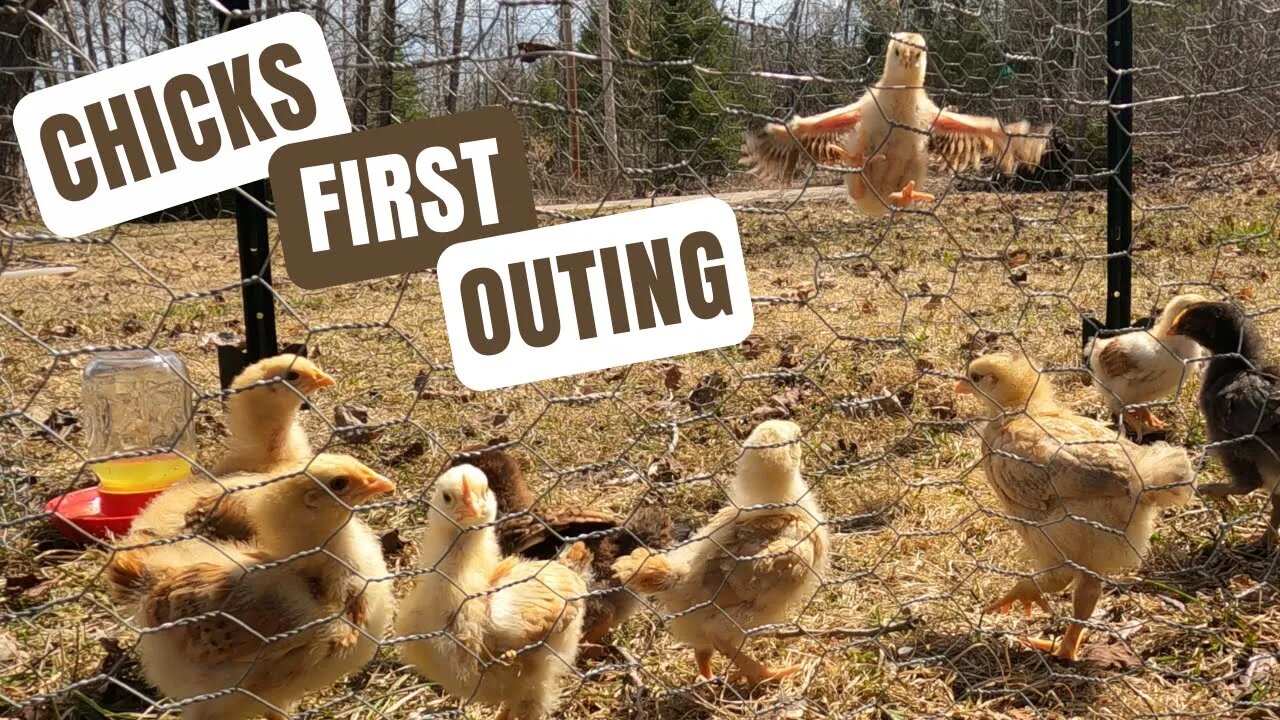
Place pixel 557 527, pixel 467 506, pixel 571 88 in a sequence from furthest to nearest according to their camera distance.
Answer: pixel 571 88 → pixel 557 527 → pixel 467 506

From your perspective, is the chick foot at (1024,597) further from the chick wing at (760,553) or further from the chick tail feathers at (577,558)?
the chick tail feathers at (577,558)

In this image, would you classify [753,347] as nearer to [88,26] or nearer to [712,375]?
[712,375]

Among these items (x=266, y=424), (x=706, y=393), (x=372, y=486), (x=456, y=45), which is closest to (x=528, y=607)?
(x=372, y=486)

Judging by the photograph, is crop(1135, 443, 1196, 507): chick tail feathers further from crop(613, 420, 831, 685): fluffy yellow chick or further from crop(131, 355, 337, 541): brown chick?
crop(131, 355, 337, 541): brown chick

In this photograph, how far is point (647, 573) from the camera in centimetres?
167

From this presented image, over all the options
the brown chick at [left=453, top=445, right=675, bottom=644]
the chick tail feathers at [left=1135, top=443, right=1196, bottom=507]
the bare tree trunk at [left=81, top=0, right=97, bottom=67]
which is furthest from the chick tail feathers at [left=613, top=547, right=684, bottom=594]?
the bare tree trunk at [left=81, top=0, right=97, bottom=67]

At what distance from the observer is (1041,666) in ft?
5.89

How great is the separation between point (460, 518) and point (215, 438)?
62.3 inches

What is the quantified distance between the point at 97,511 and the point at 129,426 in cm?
50

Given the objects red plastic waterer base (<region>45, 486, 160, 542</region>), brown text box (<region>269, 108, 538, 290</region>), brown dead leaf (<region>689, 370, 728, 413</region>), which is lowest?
brown dead leaf (<region>689, 370, 728, 413</region>)

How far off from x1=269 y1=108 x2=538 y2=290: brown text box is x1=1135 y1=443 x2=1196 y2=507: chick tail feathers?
4.10ft

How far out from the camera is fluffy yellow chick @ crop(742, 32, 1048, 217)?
Answer: 315cm

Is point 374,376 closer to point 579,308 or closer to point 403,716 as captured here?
point 403,716

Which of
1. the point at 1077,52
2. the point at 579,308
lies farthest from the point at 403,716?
the point at 1077,52
